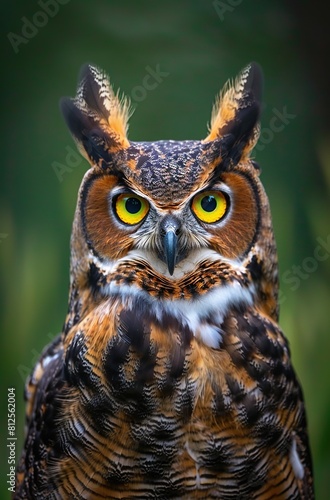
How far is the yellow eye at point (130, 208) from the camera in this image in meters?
1.28

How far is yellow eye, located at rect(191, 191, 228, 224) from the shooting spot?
4.22ft

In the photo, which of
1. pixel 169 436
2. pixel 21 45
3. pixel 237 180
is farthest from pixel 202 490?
pixel 21 45

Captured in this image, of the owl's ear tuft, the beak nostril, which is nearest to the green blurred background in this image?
the owl's ear tuft

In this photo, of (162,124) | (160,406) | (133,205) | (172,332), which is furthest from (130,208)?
(162,124)

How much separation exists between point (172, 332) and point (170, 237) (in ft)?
0.81

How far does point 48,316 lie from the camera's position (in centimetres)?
200

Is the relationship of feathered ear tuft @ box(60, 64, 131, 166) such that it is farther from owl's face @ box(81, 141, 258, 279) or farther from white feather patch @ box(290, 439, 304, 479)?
white feather patch @ box(290, 439, 304, 479)

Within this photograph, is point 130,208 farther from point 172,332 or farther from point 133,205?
point 172,332

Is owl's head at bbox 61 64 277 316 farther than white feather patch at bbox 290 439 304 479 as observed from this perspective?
No

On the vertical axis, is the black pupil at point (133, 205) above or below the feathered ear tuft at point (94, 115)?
below

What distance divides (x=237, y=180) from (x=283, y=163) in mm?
562

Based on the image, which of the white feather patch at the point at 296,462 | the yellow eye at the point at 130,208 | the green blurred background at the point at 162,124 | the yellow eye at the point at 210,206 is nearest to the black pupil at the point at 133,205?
the yellow eye at the point at 130,208

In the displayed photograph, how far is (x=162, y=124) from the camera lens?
1855 mm

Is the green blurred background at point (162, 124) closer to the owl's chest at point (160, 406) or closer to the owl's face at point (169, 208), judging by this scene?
the owl's face at point (169, 208)
